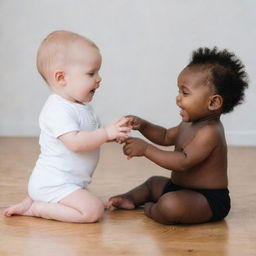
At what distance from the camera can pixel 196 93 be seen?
1524mm

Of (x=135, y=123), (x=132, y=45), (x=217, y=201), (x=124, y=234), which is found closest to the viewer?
(x=124, y=234)

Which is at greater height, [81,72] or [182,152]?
[81,72]

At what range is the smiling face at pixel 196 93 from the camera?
1.52 metres

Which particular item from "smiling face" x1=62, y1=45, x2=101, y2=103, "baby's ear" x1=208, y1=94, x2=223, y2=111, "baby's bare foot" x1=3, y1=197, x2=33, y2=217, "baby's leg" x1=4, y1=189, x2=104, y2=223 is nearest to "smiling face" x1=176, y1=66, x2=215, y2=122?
"baby's ear" x1=208, y1=94, x2=223, y2=111

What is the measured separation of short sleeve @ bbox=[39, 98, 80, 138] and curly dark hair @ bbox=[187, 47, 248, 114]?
0.35m

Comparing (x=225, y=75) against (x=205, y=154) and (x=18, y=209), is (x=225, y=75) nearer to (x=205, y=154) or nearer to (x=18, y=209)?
(x=205, y=154)

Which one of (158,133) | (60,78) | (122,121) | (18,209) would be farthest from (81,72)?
(18,209)

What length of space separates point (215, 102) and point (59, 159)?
44 centimetres

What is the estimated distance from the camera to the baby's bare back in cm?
150

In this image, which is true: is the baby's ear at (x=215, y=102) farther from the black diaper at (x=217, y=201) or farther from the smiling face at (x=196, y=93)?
the black diaper at (x=217, y=201)

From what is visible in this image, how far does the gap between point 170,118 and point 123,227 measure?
5.38 feet

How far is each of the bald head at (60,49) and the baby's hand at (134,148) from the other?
0.27 metres

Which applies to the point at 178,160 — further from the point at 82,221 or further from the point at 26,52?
the point at 26,52

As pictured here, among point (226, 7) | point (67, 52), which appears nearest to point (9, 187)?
point (67, 52)
